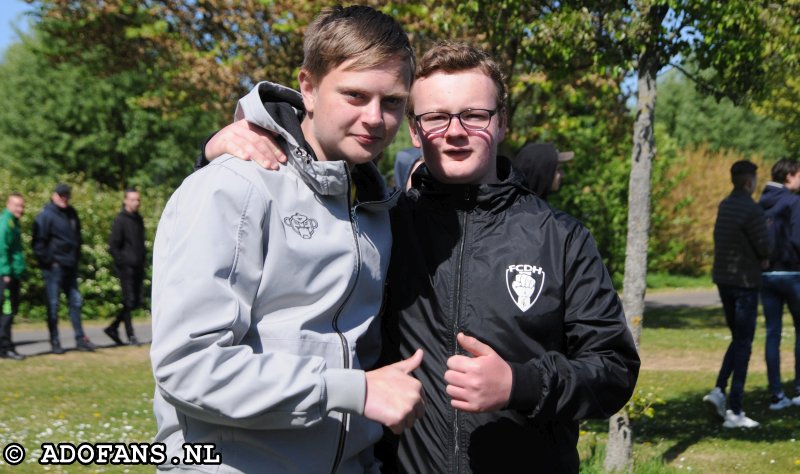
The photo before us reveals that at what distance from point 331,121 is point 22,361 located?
11427mm

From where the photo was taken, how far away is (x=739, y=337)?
857 cm

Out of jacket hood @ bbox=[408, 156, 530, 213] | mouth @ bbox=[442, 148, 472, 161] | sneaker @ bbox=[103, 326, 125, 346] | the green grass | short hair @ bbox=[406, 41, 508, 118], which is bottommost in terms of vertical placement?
the green grass

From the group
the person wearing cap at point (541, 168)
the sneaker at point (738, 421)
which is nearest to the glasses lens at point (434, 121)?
the person wearing cap at point (541, 168)

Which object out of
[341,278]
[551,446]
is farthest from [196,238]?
[551,446]

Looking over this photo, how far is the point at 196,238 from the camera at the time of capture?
2.03 m

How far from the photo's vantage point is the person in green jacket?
40.0ft

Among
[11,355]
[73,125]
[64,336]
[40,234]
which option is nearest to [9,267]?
[40,234]

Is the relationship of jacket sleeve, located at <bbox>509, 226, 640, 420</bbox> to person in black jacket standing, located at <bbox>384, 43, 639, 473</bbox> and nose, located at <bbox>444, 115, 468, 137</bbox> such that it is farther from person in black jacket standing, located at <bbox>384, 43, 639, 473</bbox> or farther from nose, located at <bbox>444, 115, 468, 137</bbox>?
nose, located at <bbox>444, 115, 468, 137</bbox>

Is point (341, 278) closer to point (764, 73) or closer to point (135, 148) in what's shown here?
Answer: point (764, 73)

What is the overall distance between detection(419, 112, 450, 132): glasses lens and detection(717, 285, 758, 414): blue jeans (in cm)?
661

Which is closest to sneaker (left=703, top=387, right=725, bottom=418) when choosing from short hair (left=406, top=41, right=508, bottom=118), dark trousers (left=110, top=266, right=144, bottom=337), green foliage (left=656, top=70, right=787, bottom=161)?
short hair (left=406, top=41, right=508, bottom=118)

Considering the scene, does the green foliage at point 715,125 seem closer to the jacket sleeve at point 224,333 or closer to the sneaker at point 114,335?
the sneaker at point 114,335

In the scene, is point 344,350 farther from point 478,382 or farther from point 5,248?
point 5,248

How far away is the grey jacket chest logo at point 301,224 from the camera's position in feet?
7.21
